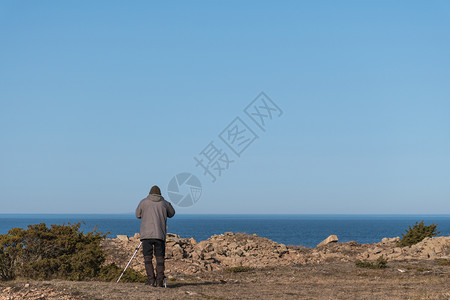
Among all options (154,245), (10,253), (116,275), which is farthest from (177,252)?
(154,245)

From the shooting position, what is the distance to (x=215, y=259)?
1216 inches

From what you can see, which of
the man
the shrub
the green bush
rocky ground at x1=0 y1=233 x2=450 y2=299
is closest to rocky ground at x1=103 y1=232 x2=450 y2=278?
rocky ground at x1=0 y1=233 x2=450 y2=299

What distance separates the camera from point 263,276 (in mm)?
21688

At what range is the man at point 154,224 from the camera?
48.4 ft

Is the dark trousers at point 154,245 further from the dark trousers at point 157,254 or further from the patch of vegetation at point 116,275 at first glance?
the patch of vegetation at point 116,275

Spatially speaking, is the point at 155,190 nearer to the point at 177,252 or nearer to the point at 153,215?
the point at 153,215

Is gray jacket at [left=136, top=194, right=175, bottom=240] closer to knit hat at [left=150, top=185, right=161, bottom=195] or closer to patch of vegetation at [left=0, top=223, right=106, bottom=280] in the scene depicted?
knit hat at [left=150, top=185, right=161, bottom=195]

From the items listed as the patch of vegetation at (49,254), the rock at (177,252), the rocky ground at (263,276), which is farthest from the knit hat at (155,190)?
the rock at (177,252)

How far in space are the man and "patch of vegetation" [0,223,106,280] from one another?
14.7 feet

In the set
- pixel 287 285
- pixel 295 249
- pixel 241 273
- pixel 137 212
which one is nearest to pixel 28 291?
pixel 137 212

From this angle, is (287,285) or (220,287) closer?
(220,287)

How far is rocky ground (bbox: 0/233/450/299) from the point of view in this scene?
13.8 meters

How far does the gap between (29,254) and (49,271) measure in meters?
1.01

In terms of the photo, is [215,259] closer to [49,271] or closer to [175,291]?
[49,271]
